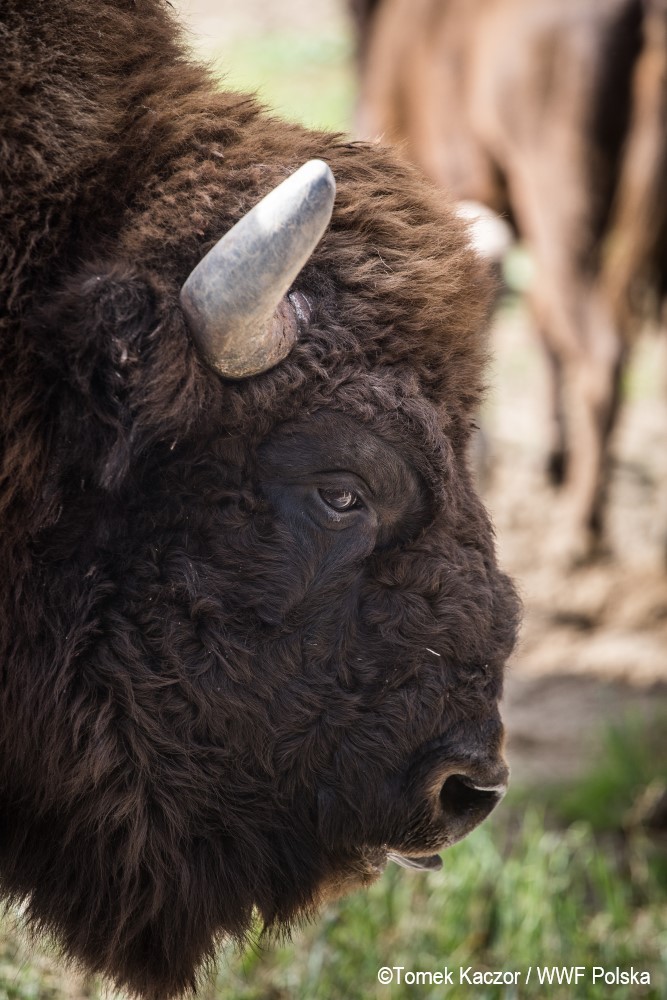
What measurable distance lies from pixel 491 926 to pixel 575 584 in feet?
9.67

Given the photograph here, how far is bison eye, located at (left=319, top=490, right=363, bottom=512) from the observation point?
236cm

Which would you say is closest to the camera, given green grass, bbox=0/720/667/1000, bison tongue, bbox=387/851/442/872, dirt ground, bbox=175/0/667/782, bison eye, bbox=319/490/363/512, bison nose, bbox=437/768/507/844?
bison eye, bbox=319/490/363/512

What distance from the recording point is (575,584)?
6492 mm

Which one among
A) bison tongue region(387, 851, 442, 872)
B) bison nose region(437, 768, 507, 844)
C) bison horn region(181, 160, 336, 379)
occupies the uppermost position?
bison horn region(181, 160, 336, 379)

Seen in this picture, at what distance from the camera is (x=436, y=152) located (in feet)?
24.7

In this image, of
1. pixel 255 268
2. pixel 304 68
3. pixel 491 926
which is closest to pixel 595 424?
pixel 491 926

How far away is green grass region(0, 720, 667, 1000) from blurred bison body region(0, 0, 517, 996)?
79 cm

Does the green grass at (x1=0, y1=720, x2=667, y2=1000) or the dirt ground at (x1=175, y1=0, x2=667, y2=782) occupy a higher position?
the green grass at (x1=0, y1=720, x2=667, y2=1000)

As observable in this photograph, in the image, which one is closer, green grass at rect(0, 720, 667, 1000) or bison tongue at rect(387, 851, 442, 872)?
bison tongue at rect(387, 851, 442, 872)

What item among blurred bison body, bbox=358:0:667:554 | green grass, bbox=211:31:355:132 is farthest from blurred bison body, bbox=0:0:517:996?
green grass, bbox=211:31:355:132

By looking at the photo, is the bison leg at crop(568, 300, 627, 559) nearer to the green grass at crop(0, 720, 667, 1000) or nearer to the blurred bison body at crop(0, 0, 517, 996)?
the green grass at crop(0, 720, 667, 1000)

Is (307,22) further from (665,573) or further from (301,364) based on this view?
(301,364)

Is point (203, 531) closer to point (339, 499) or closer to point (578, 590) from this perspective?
point (339, 499)

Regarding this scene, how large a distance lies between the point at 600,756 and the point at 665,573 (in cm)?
180
